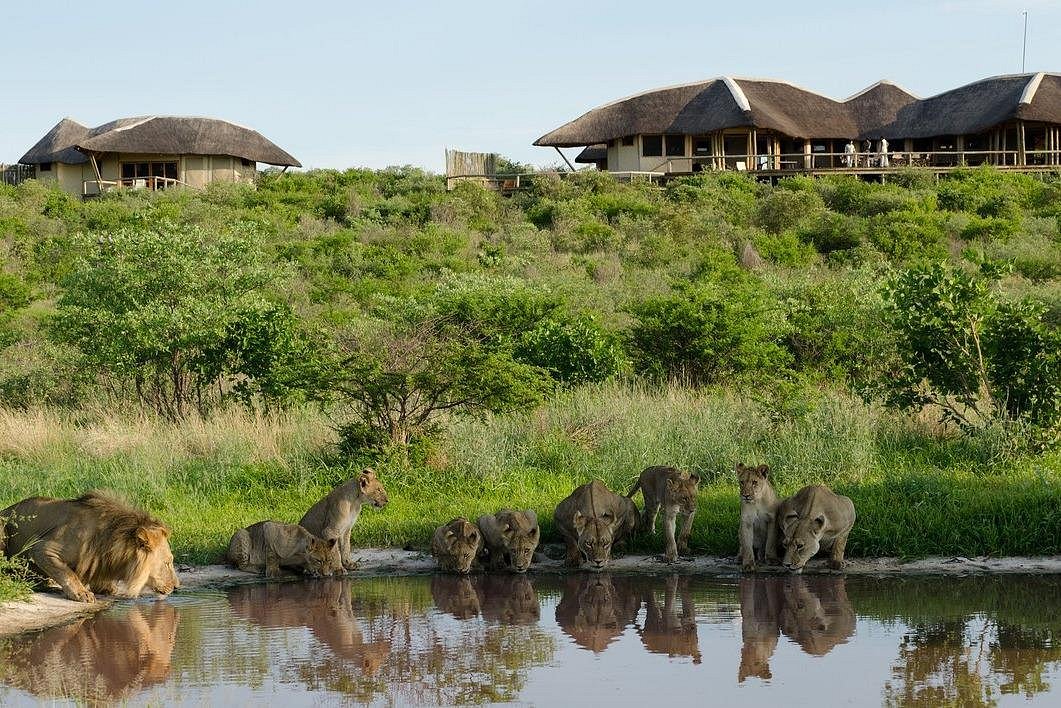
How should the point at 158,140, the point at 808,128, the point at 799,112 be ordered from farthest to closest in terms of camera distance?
the point at 158,140
the point at 799,112
the point at 808,128

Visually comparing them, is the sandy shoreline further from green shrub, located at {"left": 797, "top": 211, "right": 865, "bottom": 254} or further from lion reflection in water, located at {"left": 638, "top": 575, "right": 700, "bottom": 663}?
green shrub, located at {"left": 797, "top": 211, "right": 865, "bottom": 254}

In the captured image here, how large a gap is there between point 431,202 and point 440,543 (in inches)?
1520

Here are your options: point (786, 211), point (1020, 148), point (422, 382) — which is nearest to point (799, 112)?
point (1020, 148)

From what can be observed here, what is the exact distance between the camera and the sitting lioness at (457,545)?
1105 cm

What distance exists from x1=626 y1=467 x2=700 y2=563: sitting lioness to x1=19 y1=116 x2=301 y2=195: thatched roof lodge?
158ft

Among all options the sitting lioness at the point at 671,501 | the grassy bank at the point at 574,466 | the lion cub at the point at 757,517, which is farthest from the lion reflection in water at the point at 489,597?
the lion cub at the point at 757,517

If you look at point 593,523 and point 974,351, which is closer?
point 593,523

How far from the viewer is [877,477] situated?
13055mm

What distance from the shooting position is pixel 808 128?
185 feet

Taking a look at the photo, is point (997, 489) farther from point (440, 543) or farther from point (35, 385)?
point (35, 385)

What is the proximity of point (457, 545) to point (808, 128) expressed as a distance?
4812cm

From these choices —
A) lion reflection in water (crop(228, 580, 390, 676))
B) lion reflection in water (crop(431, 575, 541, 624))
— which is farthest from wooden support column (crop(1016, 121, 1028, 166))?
lion reflection in water (crop(228, 580, 390, 676))

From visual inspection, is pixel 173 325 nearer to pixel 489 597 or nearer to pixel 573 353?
pixel 573 353

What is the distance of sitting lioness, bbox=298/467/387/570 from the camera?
11.4 m
